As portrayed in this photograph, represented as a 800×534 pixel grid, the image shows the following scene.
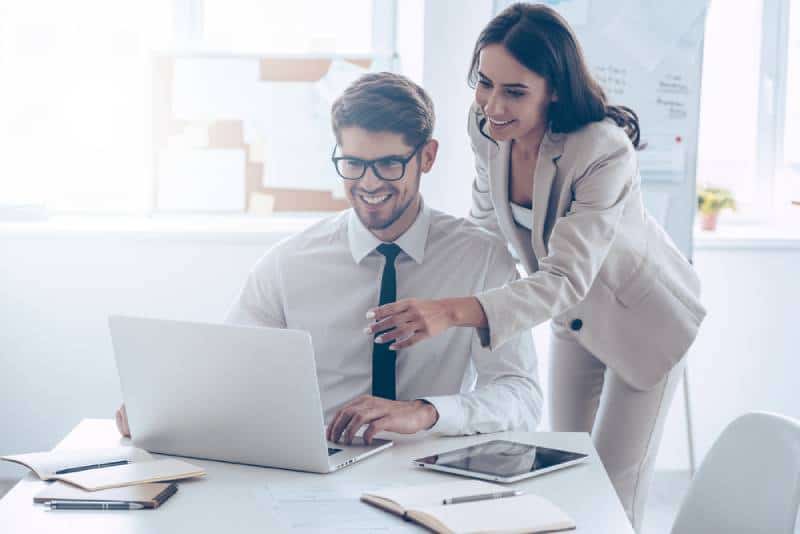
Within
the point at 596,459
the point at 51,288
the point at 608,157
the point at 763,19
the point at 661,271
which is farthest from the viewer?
the point at 763,19

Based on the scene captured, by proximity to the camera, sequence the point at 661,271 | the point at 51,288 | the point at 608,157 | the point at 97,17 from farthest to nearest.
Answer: the point at 97,17
the point at 51,288
the point at 661,271
the point at 608,157

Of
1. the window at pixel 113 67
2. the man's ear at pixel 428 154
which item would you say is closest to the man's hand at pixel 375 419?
the man's ear at pixel 428 154

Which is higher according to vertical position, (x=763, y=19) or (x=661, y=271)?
(x=763, y=19)

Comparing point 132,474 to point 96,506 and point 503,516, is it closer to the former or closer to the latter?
point 96,506

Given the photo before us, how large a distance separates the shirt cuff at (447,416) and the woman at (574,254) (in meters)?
0.12

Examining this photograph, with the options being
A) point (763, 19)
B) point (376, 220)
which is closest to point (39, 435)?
point (376, 220)

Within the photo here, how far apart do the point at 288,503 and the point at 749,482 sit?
616mm

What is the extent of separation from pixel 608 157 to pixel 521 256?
33cm

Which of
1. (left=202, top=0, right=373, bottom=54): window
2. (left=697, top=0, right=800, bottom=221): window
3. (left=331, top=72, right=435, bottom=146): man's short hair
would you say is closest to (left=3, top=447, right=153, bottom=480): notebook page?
(left=331, top=72, right=435, bottom=146): man's short hair

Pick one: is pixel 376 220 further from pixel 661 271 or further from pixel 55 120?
pixel 55 120

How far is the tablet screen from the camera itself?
1391mm

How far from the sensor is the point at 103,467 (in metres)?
1.41

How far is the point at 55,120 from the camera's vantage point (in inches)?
136

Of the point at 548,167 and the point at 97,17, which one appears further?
the point at 97,17
